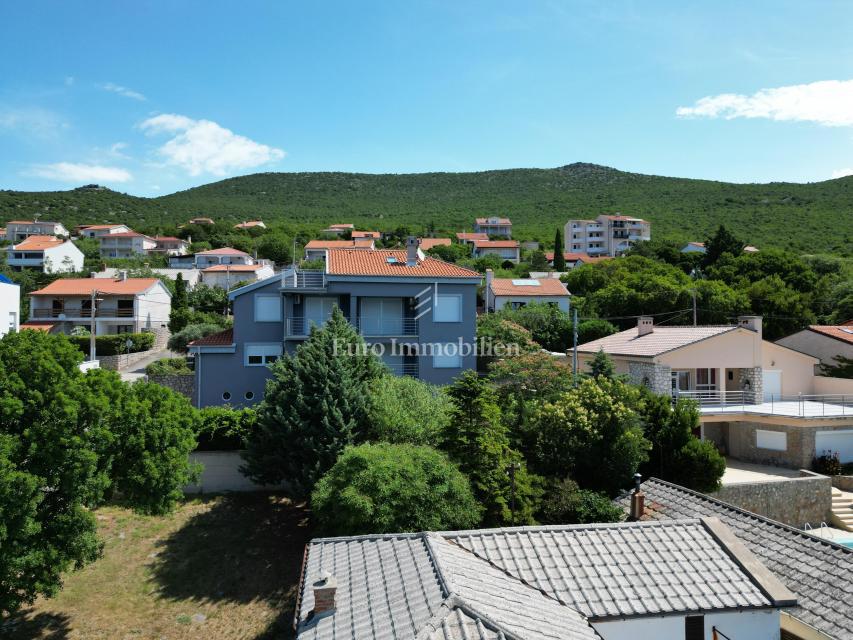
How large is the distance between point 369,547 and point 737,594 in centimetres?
618

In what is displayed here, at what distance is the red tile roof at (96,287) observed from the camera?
49.8 meters

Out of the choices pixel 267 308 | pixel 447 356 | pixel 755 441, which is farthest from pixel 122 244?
pixel 755 441

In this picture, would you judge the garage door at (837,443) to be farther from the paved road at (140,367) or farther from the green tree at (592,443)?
the paved road at (140,367)

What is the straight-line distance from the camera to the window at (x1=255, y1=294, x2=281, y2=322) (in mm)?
28734

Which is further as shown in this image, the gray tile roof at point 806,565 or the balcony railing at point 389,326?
the balcony railing at point 389,326

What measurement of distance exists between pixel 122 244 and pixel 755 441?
292 feet

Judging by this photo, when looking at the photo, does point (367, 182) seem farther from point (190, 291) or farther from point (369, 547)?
point (369, 547)

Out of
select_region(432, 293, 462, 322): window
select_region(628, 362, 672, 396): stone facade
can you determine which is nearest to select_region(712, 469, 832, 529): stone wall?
select_region(628, 362, 672, 396): stone facade

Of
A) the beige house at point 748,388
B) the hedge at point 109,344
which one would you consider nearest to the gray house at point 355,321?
the beige house at point 748,388

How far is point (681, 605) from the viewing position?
9.21m

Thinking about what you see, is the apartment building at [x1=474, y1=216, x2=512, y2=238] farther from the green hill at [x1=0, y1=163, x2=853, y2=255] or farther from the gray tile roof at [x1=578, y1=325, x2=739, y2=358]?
the gray tile roof at [x1=578, y1=325, x2=739, y2=358]

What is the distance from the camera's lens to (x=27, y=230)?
9431 cm

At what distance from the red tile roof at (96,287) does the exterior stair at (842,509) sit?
5014 cm

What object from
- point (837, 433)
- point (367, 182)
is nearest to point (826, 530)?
point (837, 433)
